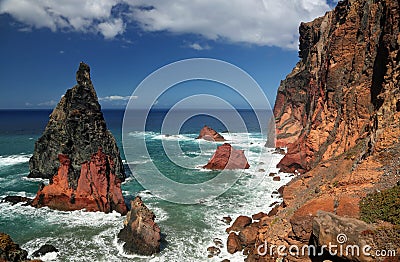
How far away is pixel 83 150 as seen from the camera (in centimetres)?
3922

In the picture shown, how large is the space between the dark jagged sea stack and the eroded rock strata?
19.7 meters

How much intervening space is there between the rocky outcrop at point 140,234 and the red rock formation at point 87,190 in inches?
328

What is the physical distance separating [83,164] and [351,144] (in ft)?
103

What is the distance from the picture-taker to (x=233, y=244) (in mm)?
26234

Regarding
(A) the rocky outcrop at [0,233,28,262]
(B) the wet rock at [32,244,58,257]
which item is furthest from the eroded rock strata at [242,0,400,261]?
(B) the wet rock at [32,244,58,257]

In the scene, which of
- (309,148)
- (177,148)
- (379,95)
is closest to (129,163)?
(177,148)

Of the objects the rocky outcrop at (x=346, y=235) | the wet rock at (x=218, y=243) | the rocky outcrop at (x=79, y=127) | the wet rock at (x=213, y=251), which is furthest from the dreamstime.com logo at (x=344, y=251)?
the rocky outcrop at (x=79, y=127)

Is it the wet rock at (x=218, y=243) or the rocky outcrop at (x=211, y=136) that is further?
the rocky outcrop at (x=211, y=136)

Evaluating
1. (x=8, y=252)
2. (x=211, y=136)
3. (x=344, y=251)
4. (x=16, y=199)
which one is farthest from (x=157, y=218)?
(x=211, y=136)

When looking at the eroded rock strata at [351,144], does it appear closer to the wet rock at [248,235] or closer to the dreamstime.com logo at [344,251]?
the dreamstime.com logo at [344,251]

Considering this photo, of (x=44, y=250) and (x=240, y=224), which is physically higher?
(x=240, y=224)

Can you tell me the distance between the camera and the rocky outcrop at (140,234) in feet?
85.4

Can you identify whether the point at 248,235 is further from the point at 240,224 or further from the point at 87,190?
the point at 87,190

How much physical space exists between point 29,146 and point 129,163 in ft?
138
